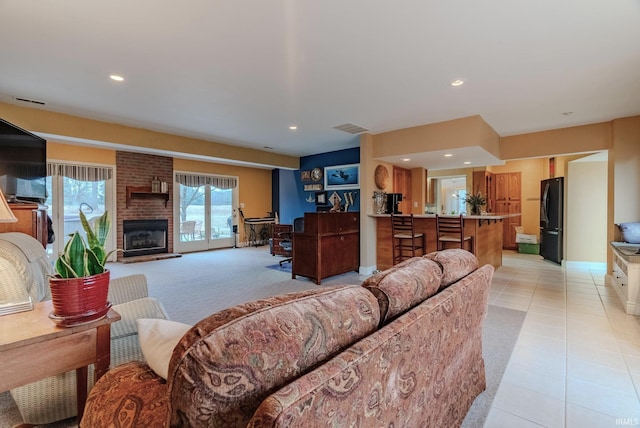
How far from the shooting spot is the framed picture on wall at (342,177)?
6613 millimetres

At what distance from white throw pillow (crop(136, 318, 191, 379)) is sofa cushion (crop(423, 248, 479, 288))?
1209 millimetres

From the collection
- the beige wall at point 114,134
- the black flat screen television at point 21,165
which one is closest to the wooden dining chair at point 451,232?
the beige wall at point 114,134

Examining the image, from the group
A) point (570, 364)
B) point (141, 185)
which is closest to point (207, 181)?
point (141, 185)

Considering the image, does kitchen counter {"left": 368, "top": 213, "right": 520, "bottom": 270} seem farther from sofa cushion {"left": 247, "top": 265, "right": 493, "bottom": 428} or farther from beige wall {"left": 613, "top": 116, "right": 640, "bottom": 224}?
sofa cushion {"left": 247, "top": 265, "right": 493, "bottom": 428}

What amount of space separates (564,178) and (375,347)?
6.70m

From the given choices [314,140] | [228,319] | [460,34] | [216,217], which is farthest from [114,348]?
[216,217]

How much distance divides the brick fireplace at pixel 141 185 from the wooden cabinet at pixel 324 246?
4.02 meters

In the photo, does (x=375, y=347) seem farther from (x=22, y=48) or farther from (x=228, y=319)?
(x=22, y=48)

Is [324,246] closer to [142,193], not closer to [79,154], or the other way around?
[142,193]

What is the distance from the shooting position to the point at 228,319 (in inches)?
27.3

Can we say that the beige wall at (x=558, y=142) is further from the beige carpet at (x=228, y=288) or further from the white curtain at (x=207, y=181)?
the white curtain at (x=207, y=181)

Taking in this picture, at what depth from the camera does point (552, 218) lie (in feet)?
19.3

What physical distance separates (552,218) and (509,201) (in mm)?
1787

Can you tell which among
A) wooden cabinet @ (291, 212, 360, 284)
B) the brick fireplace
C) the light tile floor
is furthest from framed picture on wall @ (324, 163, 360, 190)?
the brick fireplace
